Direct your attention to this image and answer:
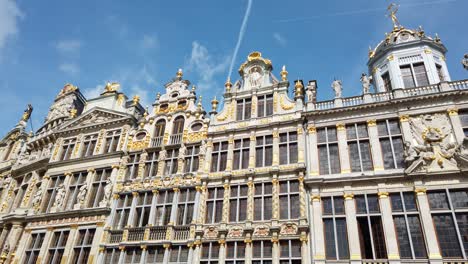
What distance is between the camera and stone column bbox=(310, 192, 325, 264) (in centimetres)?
1751

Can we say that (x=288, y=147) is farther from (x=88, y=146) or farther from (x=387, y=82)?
(x=88, y=146)

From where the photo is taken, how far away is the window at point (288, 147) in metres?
21.2

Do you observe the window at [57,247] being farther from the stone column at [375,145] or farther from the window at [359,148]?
the stone column at [375,145]

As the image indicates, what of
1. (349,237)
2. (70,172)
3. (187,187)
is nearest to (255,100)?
(187,187)

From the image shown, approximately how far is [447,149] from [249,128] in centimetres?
1141

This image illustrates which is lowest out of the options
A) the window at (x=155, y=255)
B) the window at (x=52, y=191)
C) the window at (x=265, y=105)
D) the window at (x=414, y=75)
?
the window at (x=155, y=255)

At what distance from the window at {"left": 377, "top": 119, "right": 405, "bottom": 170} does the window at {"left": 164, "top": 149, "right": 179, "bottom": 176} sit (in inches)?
529

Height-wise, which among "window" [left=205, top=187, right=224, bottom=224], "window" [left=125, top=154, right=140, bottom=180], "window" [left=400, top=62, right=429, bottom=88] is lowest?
"window" [left=205, top=187, right=224, bottom=224]

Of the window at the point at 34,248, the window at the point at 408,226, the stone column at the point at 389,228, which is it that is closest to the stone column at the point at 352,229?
the stone column at the point at 389,228

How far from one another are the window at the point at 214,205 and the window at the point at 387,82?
502 inches

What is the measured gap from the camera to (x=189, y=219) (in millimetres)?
21516

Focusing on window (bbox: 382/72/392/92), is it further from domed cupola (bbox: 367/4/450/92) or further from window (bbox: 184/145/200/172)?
window (bbox: 184/145/200/172)

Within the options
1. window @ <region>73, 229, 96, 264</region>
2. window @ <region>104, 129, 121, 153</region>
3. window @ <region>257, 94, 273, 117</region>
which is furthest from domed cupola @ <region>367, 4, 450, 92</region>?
window @ <region>73, 229, 96, 264</region>

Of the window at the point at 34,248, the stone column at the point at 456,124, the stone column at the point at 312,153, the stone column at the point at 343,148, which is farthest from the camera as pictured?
the window at the point at 34,248
